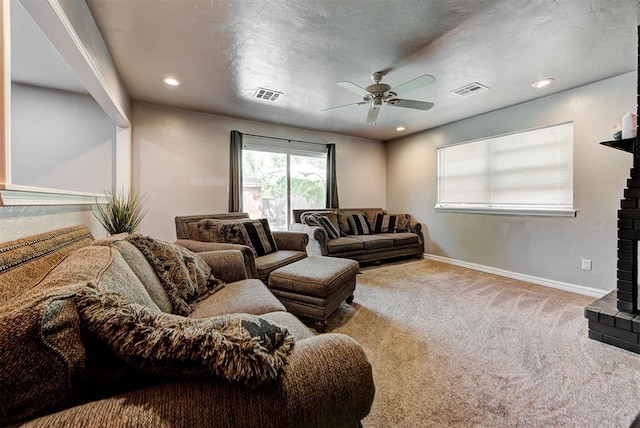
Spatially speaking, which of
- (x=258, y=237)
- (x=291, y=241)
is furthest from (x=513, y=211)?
(x=258, y=237)

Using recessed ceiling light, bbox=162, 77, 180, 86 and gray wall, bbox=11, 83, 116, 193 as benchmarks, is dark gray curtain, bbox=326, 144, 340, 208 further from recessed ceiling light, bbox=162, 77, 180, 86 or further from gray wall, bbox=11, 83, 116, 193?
gray wall, bbox=11, 83, 116, 193

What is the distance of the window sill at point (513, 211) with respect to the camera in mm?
3287

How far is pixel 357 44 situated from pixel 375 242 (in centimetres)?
291

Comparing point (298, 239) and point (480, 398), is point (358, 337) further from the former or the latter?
point (298, 239)

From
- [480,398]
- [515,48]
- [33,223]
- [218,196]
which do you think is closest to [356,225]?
[218,196]

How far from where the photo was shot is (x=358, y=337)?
2115 millimetres

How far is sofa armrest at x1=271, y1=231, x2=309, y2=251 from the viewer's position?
3.26 meters

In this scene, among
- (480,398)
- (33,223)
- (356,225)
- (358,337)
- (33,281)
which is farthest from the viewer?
(356,225)

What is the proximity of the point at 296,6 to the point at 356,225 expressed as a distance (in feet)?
11.9

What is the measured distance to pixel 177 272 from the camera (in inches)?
60.4

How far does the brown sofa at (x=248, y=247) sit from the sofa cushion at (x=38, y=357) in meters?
1.70

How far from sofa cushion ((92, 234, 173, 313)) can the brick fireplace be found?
3001 mm

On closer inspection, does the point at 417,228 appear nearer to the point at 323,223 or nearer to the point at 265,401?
the point at 323,223

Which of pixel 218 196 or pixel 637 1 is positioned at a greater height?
pixel 637 1
